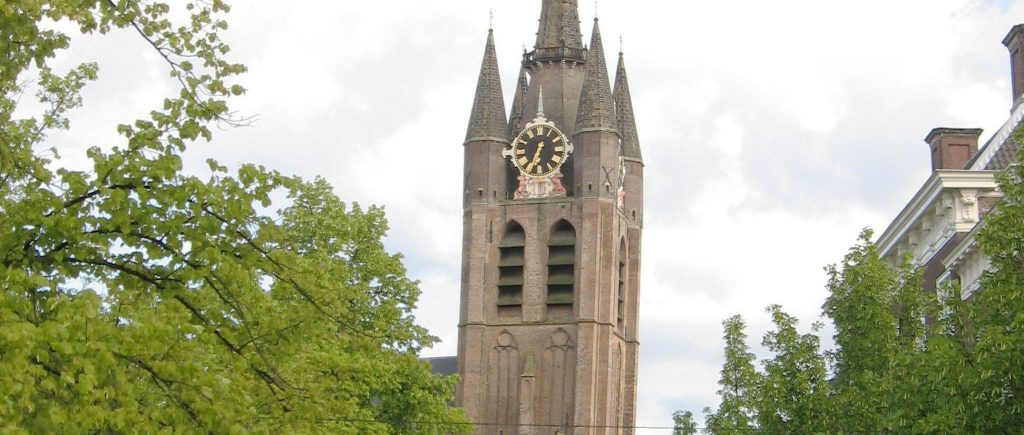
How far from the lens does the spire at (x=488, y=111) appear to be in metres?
78.4

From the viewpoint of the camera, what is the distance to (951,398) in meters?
18.5

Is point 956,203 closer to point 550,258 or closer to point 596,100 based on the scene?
point 550,258

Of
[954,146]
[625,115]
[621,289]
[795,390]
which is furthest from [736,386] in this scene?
[625,115]

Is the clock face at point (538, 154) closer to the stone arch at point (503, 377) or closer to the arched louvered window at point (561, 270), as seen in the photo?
the arched louvered window at point (561, 270)

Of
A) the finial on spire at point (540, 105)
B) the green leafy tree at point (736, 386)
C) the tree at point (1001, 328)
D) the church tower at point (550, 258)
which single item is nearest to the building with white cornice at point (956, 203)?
the green leafy tree at point (736, 386)

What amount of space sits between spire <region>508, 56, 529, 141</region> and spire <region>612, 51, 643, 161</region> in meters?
4.73

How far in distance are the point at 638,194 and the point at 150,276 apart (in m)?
68.5

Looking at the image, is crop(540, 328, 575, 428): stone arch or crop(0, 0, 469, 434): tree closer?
crop(0, 0, 469, 434): tree

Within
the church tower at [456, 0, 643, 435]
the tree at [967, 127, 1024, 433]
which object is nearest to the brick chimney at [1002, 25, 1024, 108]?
the tree at [967, 127, 1024, 433]

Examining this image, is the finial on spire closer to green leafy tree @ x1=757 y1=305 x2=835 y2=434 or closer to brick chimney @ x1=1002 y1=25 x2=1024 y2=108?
brick chimney @ x1=1002 y1=25 x2=1024 y2=108

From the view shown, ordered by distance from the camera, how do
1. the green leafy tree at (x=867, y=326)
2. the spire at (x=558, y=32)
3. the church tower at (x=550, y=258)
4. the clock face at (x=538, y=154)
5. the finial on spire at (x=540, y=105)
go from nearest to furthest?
1. the green leafy tree at (x=867, y=326)
2. the church tower at (x=550, y=258)
3. the clock face at (x=538, y=154)
4. the finial on spire at (x=540, y=105)
5. the spire at (x=558, y=32)

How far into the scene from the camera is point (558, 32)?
80688 mm

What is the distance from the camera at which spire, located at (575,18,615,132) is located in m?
77.2

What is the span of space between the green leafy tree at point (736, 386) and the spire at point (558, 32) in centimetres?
5168
